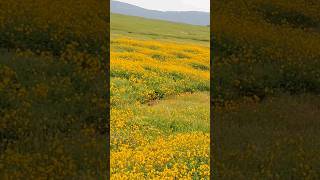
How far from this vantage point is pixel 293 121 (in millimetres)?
15406

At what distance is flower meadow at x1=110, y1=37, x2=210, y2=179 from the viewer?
1130 centimetres

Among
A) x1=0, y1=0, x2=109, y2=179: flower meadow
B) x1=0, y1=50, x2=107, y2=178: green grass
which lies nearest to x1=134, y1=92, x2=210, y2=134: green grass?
x1=0, y1=0, x2=109, y2=179: flower meadow

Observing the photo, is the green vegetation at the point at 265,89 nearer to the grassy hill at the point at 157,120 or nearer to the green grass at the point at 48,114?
the grassy hill at the point at 157,120

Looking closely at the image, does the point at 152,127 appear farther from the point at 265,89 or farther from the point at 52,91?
the point at 265,89

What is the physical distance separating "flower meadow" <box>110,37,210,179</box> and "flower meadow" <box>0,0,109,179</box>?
53cm

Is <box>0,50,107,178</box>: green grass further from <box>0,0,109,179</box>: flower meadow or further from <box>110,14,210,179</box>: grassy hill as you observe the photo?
<box>110,14,210,179</box>: grassy hill

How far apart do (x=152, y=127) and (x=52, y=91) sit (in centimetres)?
305

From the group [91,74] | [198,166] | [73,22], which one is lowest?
[198,166]

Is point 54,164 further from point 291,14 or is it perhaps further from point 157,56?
point 291,14

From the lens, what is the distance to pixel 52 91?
15125 millimetres

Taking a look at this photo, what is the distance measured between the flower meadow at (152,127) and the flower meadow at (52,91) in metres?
0.53

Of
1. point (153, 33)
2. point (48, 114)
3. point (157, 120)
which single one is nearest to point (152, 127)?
point (157, 120)

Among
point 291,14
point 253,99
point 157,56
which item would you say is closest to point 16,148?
point 253,99

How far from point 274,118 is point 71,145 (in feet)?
21.3
